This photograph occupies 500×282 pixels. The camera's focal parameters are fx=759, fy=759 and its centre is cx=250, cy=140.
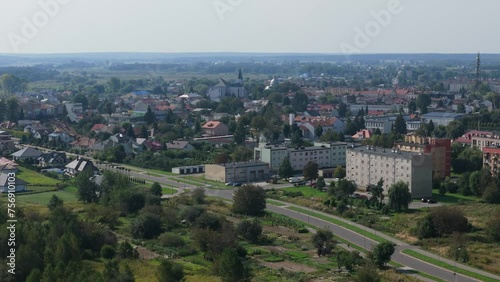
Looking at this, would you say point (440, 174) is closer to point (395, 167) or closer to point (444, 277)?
point (395, 167)

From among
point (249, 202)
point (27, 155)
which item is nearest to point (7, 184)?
point (27, 155)

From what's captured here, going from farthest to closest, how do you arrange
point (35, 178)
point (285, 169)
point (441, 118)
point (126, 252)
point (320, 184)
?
point (441, 118) → point (285, 169) → point (35, 178) → point (320, 184) → point (126, 252)

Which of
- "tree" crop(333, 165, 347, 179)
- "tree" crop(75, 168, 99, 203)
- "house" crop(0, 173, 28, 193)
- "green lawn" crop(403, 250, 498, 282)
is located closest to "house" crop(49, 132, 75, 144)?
"house" crop(0, 173, 28, 193)

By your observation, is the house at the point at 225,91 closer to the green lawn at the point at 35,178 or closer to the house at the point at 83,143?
the house at the point at 83,143

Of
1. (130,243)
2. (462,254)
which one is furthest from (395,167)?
(130,243)

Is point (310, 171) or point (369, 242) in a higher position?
point (310, 171)

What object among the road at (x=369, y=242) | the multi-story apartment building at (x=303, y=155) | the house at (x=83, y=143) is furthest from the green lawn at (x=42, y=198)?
the house at (x=83, y=143)

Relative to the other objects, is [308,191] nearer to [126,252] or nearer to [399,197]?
[399,197]

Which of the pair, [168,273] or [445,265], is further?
[445,265]
